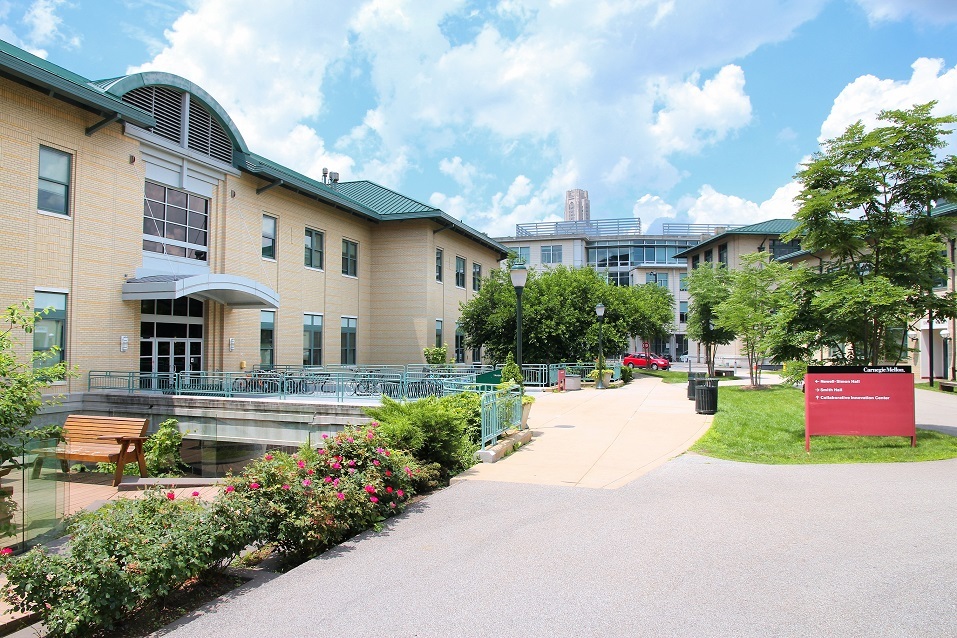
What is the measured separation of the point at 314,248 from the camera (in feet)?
91.9

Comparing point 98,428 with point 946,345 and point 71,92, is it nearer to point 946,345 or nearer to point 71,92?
point 71,92

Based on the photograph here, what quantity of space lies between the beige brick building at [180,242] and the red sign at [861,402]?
16692 millimetres

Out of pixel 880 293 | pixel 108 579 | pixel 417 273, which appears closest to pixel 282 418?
pixel 108 579

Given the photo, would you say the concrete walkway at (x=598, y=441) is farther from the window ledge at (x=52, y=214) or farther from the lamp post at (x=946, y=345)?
the lamp post at (x=946, y=345)

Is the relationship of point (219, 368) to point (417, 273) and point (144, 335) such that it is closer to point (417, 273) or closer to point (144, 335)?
point (144, 335)

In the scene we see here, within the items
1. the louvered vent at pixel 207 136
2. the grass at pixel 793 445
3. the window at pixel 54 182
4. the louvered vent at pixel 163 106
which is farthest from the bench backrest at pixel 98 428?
the louvered vent at pixel 207 136

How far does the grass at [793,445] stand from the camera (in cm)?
1096

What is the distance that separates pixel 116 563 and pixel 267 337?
21415mm

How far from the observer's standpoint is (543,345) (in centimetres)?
3117

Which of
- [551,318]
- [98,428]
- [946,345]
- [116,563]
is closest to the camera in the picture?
[116,563]

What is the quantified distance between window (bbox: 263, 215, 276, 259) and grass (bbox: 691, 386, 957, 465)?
60.3 feet

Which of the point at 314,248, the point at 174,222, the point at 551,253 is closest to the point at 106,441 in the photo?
the point at 174,222

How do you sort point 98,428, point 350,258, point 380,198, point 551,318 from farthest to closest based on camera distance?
point 380,198 → point 551,318 → point 350,258 → point 98,428

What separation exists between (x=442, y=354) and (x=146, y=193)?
14546 millimetres
